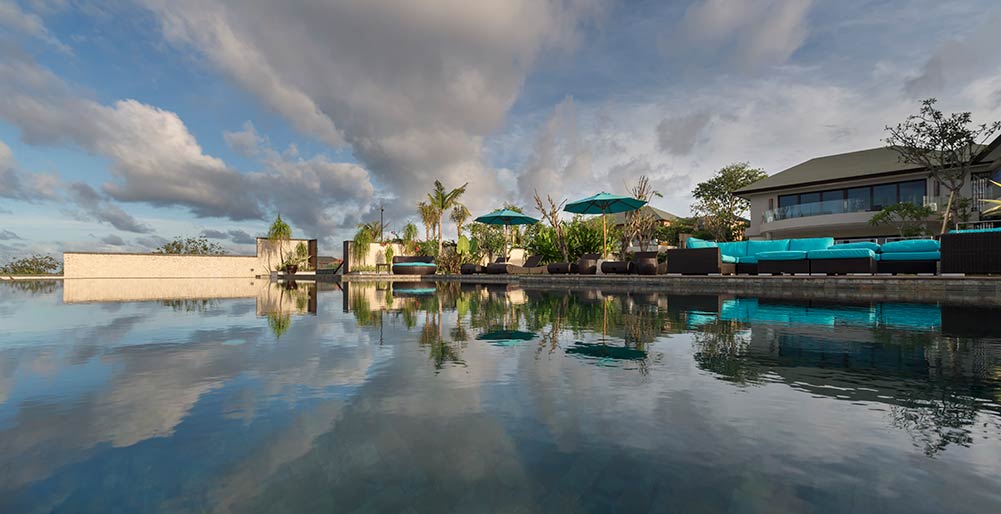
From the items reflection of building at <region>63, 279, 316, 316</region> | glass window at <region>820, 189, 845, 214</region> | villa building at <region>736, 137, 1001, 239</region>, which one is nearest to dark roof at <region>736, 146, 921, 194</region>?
villa building at <region>736, 137, 1001, 239</region>

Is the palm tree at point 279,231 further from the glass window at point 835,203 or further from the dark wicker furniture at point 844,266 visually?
the glass window at point 835,203

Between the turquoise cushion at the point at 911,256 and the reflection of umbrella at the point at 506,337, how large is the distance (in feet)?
34.7

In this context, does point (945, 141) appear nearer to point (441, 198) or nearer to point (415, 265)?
point (415, 265)

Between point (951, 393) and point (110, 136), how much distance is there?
26765mm

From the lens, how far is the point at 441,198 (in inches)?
1218

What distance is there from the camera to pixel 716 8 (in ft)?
34.4

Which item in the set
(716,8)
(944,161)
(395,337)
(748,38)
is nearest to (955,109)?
(944,161)

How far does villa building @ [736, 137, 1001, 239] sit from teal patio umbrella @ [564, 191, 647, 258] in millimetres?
12782

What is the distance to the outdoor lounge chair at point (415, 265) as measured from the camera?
807 inches

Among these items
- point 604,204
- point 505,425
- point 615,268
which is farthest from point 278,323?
point 604,204

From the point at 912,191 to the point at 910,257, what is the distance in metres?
14.9

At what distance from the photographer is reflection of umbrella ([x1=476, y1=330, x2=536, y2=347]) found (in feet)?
11.5

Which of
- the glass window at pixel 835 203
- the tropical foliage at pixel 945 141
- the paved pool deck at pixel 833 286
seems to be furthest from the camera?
the glass window at pixel 835 203

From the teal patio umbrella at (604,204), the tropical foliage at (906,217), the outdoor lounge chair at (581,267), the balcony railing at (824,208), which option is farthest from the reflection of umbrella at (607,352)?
the balcony railing at (824,208)
